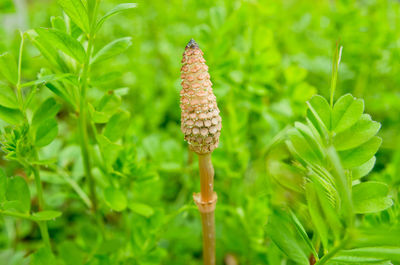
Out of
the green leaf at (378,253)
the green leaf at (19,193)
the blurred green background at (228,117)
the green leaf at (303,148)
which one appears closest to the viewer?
the green leaf at (378,253)

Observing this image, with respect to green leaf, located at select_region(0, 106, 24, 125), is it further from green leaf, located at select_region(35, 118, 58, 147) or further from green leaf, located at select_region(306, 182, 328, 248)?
green leaf, located at select_region(306, 182, 328, 248)

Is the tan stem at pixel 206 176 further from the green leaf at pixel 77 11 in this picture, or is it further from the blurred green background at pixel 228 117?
the green leaf at pixel 77 11

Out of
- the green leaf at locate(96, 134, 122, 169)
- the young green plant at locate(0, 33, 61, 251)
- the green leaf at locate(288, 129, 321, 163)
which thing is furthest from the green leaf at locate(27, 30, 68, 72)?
the green leaf at locate(288, 129, 321, 163)

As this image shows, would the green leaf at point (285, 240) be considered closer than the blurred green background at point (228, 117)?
Yes

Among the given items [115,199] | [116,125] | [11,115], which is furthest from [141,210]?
[11,115]

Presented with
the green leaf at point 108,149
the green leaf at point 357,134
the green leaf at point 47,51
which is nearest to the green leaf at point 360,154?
the green leaf at point 357,134

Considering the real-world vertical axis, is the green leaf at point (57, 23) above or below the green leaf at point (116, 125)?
above

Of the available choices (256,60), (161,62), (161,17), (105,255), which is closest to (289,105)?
(256,60)
